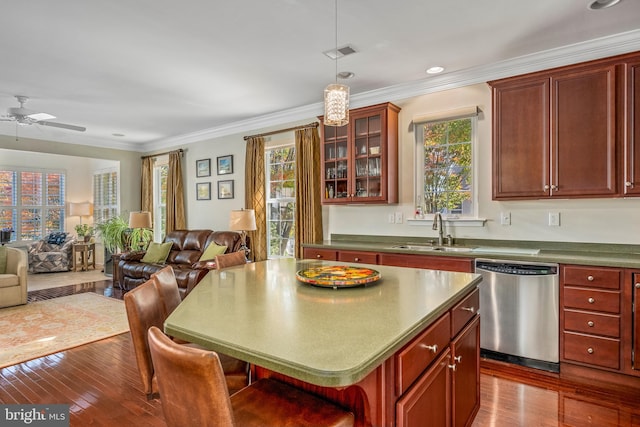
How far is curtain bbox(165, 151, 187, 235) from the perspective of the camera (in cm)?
663

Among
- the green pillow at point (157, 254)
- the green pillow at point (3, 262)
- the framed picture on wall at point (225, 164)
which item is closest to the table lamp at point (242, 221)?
the framed picture on wall at point (225, 164)

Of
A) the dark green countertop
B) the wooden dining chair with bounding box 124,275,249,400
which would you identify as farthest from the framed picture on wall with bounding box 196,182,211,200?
the wooden dining chair with bounding box 124,275,249,400

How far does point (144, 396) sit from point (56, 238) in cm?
695

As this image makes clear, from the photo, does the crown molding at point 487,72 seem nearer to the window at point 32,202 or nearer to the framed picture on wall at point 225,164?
the framed picture on wall at point 225,164

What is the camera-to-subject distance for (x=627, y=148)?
281 cm

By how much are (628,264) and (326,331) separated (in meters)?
2.55

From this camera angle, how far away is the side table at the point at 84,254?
7824 mm

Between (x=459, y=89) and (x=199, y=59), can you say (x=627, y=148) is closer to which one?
(x=459, y=89)

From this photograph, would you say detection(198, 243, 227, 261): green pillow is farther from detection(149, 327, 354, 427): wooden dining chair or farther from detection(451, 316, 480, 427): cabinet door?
detection(149, 327, 354, 427): wooden dining chair

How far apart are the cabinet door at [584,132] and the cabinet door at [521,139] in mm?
76

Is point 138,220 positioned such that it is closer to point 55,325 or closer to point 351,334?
point 55,325

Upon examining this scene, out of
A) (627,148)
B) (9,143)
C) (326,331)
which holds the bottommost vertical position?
(326,331)

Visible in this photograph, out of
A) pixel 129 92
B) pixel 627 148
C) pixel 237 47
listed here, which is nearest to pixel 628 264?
pixel 627 148

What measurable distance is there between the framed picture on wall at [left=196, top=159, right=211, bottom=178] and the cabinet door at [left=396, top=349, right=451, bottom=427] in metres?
5.53
